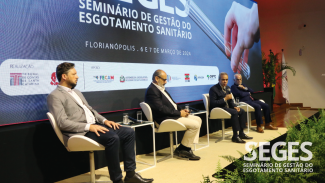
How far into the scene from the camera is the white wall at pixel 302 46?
9953mm

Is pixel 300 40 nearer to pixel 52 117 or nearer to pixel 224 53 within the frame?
pixel 224 53

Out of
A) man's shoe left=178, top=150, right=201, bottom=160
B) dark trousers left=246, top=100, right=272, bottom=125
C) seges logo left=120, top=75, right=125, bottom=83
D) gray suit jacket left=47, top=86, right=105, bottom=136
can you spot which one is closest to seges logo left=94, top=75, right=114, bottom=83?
seges logo left=120, top=75, right=125, bottom=83

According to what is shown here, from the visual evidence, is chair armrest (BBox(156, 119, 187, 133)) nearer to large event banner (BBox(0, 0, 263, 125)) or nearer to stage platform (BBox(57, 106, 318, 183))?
stage platform (BBox(57, 106, 318, 183))

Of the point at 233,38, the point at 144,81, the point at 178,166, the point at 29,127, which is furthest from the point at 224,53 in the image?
the point at 29,127

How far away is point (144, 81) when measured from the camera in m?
4.18

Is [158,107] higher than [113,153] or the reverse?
higher

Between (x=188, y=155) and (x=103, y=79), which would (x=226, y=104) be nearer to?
(x=188, y=155)

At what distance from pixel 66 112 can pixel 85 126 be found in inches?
9.9

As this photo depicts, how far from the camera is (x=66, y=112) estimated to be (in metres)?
2.74

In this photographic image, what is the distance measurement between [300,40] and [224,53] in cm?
566

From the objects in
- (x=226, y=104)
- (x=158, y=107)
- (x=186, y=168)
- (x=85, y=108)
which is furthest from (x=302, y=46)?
(x=85, y=108)

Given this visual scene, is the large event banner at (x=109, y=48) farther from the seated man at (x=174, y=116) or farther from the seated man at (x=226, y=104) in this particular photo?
the seated man at (x=226, y=104)

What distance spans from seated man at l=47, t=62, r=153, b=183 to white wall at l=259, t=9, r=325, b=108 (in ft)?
30.6

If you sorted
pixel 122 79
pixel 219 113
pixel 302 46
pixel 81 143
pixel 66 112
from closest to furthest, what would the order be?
1. pixel 81 143
2. pixel 66 112
3. pixel 122 79
4. pixel 219 113
5. pixel 302 46
